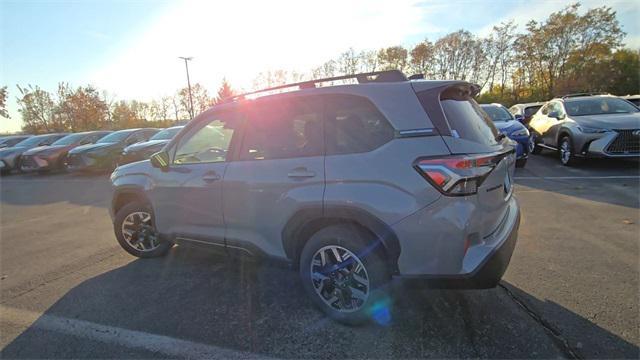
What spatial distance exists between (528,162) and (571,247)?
6311 mm

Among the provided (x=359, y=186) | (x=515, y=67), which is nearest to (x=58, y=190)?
(x=359, y=186)

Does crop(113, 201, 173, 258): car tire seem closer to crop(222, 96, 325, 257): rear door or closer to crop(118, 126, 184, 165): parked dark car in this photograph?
crop(222, 96, 325, 257): rear door

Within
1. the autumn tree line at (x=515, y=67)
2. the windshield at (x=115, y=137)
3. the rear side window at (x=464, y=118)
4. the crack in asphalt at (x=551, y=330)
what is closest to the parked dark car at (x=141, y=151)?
the windshield at (x=115, y=137)

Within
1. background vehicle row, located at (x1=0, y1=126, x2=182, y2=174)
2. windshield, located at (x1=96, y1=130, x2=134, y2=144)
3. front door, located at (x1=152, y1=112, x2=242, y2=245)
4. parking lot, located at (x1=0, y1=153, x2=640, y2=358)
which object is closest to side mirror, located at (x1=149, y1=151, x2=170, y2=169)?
front door, located at (x1=152, y1=112, x2=242, y2=245)

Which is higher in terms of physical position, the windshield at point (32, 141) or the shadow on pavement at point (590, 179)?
the windshield at point (32, 141)

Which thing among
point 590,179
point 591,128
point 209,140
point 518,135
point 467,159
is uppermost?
point 209,140

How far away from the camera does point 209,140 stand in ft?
11.1

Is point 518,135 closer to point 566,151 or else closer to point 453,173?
point 566,151

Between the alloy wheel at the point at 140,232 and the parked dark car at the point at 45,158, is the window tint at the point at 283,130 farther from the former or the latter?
the parked dark car at the point at 45,158

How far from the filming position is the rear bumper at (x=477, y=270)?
2201mm

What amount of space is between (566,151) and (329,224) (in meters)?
8.21

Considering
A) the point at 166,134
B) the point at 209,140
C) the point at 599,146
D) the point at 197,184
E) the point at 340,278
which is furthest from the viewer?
the point at 166,134

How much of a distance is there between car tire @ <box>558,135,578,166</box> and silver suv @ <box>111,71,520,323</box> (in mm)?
6699

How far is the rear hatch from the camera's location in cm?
212
